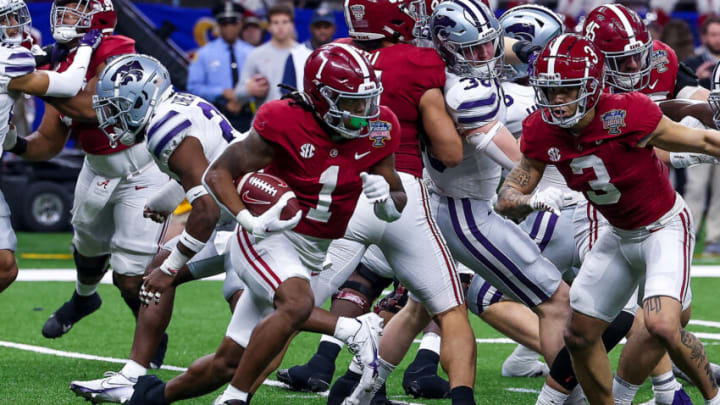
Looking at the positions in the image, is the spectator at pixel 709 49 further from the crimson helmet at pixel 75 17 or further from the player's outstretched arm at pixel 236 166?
the player's outstretched arm at pixel 236 166

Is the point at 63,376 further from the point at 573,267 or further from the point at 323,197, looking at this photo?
the point at 573,267

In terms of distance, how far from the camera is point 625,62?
5.45 meters

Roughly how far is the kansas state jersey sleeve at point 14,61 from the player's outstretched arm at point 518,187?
2661 millimetres

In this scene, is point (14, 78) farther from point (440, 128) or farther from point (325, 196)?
point (440, 128)

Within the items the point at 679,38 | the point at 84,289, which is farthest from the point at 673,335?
the point at 679,38

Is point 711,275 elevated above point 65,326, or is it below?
below

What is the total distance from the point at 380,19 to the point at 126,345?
2.89m

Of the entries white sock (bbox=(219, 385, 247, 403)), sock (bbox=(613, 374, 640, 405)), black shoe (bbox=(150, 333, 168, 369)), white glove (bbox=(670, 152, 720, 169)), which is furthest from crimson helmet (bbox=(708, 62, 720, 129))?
black shoe (bbox=(150, 333, 168, 369))

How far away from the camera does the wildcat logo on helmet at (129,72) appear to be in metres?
5.52

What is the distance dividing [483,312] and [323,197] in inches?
58.2

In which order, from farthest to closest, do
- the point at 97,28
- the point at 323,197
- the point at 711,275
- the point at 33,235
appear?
the point at 33,235 → the point at 711,275 → the point at 97,28 → the point at 323,197

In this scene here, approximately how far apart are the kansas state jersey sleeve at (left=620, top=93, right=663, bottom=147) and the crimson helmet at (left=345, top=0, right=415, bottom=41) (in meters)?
1.20


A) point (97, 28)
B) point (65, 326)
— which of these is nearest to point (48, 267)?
point (65, 326)

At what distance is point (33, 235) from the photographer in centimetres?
1233
